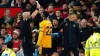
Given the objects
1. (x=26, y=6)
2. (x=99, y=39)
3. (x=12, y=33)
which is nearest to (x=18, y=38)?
(x=12, y=33)

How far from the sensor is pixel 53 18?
17.7 metres

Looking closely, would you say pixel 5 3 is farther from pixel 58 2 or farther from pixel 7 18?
pixel 58 2

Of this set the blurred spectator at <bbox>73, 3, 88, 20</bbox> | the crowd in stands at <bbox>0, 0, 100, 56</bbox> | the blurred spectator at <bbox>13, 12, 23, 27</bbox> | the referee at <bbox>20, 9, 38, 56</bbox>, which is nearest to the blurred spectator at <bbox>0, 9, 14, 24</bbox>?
the crowd in stands at <bbox>0, 0, 100, 56</bbox>

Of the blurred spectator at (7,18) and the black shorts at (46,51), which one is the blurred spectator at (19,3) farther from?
the black shorts at (46,51)

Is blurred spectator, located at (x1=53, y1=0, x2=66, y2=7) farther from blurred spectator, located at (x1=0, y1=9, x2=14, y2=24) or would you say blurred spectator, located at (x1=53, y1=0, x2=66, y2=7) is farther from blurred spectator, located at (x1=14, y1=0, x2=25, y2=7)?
blurred spectator, located at (x1=0, y1=9, x2=14, y2=24)

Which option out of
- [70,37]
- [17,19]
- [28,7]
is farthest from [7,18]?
[70,37]

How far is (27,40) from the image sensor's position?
15117 mm

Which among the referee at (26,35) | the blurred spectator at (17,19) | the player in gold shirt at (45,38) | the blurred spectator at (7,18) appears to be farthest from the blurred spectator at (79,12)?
the referee at (26,35)

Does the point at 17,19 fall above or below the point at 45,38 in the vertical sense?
above

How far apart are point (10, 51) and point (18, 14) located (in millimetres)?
5144

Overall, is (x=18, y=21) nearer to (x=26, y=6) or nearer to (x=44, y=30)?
(x=26, y=6)

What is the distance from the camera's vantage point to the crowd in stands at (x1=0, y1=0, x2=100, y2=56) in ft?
53.6

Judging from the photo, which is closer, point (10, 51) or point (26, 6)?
point (10, 51)


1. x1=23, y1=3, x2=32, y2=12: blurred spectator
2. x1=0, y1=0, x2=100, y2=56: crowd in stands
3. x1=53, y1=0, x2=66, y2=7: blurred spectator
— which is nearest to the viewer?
x1=0, y1=0, x2=100, y2=56: crowd in stands
